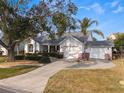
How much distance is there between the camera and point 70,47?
1636 inches

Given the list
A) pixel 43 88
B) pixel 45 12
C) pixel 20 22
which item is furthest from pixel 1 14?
pixel 43 88

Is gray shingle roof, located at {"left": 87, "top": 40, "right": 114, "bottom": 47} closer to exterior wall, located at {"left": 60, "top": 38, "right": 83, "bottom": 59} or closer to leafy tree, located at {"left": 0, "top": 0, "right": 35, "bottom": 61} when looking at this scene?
exterior wall, located at {"left": 60, "top": 38, "right": 83, "bottom": 59}

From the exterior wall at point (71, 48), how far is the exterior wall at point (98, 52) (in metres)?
1.74

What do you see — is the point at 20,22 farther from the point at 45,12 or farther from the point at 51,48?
the point at 51,48

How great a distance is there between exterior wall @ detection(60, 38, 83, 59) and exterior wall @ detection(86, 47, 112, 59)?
1.74 metres

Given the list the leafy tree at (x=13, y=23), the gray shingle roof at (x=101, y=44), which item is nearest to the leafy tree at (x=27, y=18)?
the leafy tree at (x=13, y=23)

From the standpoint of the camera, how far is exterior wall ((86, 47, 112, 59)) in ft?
131

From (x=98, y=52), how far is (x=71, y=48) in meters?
4.53

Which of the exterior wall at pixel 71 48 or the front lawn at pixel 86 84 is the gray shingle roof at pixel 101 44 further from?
the front lawn at pixel 86 84

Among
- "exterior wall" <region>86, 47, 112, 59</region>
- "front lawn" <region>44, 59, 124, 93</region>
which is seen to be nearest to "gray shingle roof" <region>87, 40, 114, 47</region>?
"exterior wall" <region>86, 47, 112, 59</region>

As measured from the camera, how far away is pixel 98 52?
40812 mm

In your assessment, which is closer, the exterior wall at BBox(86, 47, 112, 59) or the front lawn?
the front lawn

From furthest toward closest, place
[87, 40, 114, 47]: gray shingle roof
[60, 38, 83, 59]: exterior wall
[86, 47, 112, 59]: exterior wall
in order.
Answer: [60, 38, 83, 59]: exterior wall, [87, 40, 114, 47]: gray shingle roof, [86, 47, 112, 59]: exterior wall

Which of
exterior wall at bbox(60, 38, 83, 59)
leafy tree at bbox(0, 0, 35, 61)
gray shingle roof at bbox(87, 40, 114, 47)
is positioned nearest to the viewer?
leafy tree at bbox(0, 0, 35, 61)
